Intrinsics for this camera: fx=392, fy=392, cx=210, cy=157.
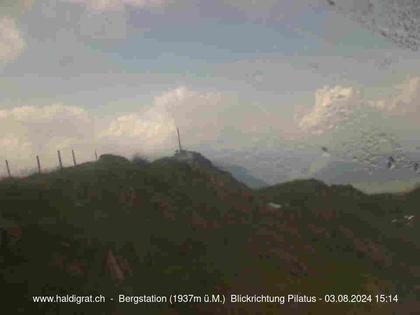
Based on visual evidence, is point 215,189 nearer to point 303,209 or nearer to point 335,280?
point 303,209

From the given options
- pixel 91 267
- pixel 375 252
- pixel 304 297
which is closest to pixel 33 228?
pixel 91 267

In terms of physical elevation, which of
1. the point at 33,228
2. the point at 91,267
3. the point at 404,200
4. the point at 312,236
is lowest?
the point at 404,200

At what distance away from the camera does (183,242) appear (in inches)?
858

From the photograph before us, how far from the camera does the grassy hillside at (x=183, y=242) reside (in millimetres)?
16500

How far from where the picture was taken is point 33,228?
58.9ft

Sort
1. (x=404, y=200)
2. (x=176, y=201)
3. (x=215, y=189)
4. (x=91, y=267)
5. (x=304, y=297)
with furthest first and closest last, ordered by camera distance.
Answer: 1. (x=404, y=200)
2. (x=215, y=189)
3. (x=176, y=201)
4. (x=304, y=297)
5. (x=91, y=267)

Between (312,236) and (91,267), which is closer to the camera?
(91,267)

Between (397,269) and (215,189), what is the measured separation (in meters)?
14.2

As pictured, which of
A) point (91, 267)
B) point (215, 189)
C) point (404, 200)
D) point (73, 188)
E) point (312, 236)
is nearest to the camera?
point (91, 267)

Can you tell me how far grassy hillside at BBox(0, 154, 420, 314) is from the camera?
1650cm
